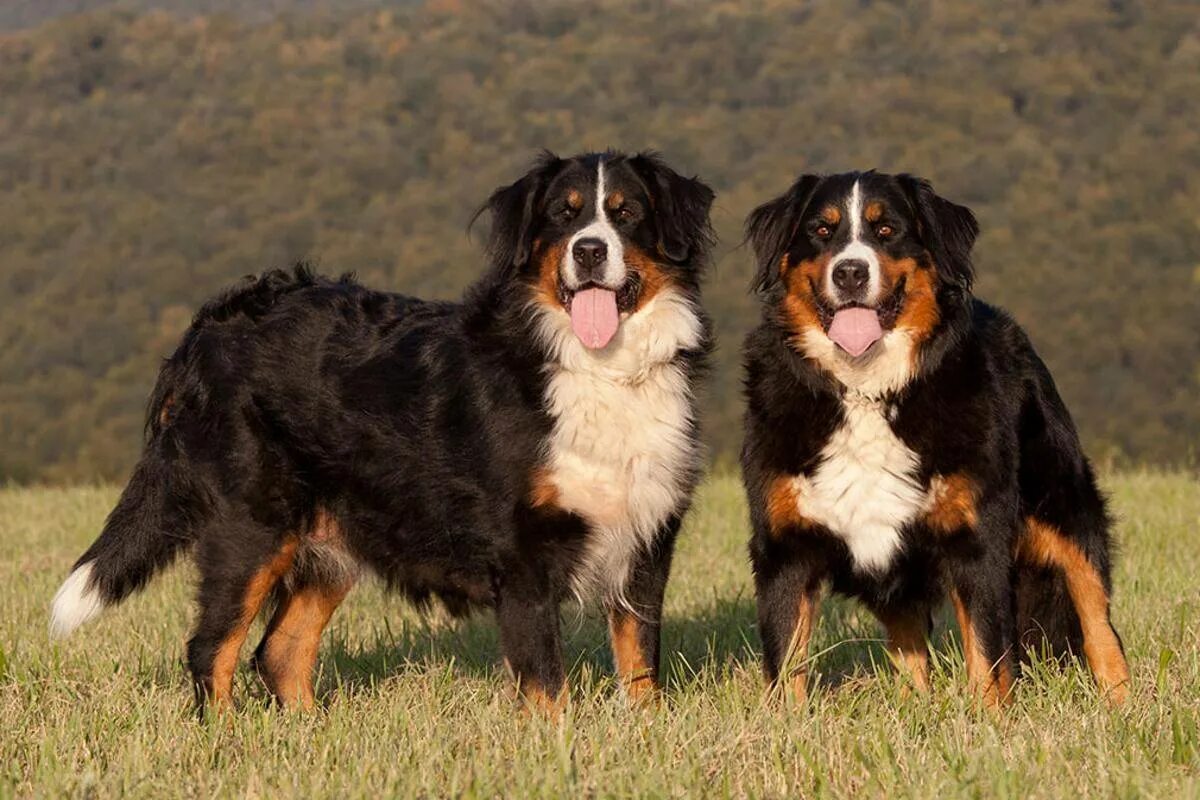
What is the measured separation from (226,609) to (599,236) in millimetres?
2043

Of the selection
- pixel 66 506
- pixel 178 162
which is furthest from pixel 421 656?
pixel 178 162

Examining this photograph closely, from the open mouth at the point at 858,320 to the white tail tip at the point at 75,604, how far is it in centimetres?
306

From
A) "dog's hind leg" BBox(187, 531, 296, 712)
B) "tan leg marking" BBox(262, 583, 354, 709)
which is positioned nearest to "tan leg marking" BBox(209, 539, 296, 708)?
"dog's hind leg" BBox(187, 531, 296, 712)

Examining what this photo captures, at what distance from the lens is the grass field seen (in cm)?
445

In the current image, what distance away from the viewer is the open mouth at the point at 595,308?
18.6ft

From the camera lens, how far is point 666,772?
4531 millimetres

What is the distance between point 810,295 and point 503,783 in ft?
7.58

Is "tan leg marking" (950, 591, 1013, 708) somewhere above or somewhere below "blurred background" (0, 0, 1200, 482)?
above

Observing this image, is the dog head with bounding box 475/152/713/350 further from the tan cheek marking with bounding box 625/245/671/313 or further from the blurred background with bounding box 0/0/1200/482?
the blurred background with bounding box 0/0/1200/482

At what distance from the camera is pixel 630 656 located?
19.3ft

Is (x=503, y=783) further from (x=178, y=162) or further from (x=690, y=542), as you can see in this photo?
(x=178, y=162)

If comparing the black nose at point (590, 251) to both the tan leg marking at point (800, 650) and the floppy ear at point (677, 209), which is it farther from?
the tan leg marking at point (800, 650)

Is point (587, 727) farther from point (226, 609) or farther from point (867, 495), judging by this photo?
point (226, 609)

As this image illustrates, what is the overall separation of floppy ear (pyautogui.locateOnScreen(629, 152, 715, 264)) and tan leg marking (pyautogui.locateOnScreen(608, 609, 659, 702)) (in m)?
1.36
